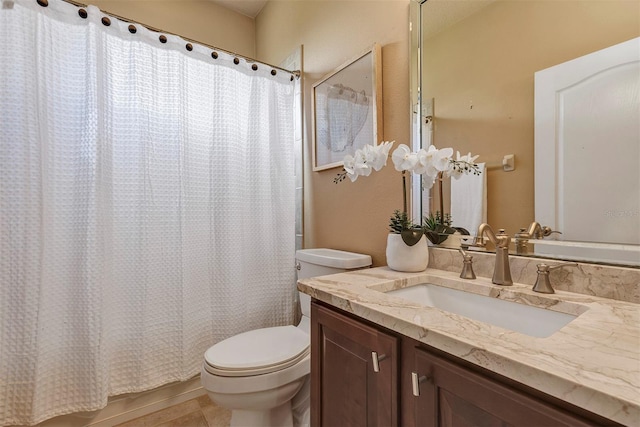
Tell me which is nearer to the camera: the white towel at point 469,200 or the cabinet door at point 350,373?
the cabinet door at point 350,373

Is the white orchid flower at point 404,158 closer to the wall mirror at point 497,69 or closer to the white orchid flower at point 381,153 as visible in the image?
the white orchid flower at point 381,153

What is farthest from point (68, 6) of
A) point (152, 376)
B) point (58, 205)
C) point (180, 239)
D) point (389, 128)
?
point (152, 376)

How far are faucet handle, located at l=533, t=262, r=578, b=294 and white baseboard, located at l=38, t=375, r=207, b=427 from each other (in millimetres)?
1712

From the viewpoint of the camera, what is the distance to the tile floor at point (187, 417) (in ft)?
4.92

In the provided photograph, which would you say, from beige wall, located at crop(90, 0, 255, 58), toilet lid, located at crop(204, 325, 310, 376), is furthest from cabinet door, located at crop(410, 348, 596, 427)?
beige wall, located at crop(90, 0, 255, 58)

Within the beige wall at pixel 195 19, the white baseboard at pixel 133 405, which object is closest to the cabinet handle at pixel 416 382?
the white baseboard at pixel 133 405

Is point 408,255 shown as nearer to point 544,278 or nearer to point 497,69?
point 544,278

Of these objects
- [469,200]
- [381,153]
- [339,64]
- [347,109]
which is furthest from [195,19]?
[469,200]

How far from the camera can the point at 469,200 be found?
1086 millimetres

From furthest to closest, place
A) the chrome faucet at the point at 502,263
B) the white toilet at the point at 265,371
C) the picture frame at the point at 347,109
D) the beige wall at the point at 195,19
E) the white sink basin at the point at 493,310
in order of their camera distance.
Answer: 1. the beige wall at the point at 195,19
2. the picture frame at the point at 347,109
3. the white toilet at the point at 265,371
4. the chrome faucet at the point at 502,263
5. the white sink basin at the point at 493,310

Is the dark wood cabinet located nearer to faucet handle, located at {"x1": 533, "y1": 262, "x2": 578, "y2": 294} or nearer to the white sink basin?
the white sink basin

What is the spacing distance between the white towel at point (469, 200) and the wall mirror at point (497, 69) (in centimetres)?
2

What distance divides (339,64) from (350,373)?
1481mm

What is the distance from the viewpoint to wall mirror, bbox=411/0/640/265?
0.83 m
